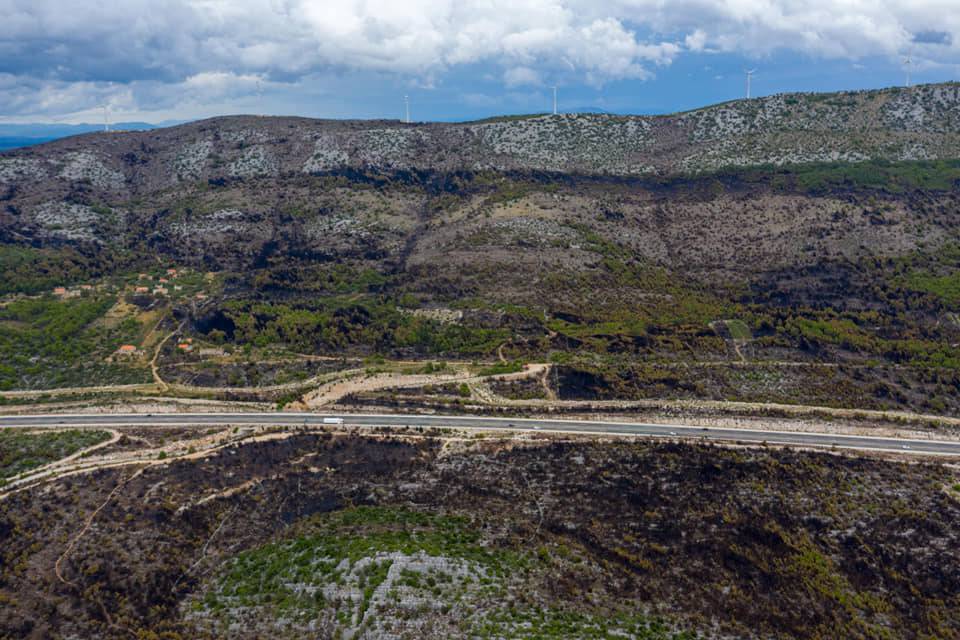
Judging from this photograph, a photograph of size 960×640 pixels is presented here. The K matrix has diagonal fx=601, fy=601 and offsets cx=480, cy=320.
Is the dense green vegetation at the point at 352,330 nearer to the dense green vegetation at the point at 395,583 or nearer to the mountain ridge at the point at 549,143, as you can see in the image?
the dense green vegetation at the point at 395,583

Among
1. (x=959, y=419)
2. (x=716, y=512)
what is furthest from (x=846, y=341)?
(x=716, y=512)

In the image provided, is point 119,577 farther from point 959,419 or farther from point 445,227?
point 445,227

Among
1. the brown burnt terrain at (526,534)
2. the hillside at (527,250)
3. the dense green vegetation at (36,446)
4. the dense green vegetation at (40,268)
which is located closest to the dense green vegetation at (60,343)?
the hillside at (527,250)

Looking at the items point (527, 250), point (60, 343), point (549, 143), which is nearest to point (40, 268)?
point (60, 343)

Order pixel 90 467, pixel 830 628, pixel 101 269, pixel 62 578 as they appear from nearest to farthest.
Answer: pixel 830 628 → pixel 62 578 → pixel 90 467 → pixel 101 269

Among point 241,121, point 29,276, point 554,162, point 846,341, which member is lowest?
point 846,341
